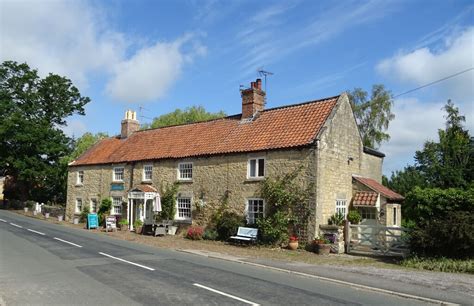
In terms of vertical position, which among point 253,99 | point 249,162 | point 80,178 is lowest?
point 80,178

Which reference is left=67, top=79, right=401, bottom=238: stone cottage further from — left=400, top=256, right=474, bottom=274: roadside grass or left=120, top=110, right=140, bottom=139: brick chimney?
left=400, top=256, right=474, bottom=274: roadside grass

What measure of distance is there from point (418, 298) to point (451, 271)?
223 inches

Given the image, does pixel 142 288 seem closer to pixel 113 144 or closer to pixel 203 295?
pixel 203 295

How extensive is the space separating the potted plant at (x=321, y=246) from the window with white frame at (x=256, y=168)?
192 inches

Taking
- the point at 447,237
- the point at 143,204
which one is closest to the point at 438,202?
the point at 447,237

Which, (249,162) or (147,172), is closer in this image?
(249,162)

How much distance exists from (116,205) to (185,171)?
26.3 ft

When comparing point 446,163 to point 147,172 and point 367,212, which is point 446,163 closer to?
point 367,212

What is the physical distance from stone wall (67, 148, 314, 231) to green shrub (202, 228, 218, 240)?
1.08m

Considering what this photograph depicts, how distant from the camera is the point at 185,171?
89.9ft

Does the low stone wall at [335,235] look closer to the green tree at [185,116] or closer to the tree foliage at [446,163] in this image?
the tree foliage at [446,163]

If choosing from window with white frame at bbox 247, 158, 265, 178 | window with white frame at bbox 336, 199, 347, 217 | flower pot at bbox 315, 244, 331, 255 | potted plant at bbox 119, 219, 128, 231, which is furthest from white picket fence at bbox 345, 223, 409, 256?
potted plant at bbox 119, 219, 128, 231

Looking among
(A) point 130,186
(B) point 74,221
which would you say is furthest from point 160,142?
(B) point 74,221

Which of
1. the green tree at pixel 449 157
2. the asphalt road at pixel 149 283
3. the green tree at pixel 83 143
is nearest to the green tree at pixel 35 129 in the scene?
the green tree at pixel 83 143
